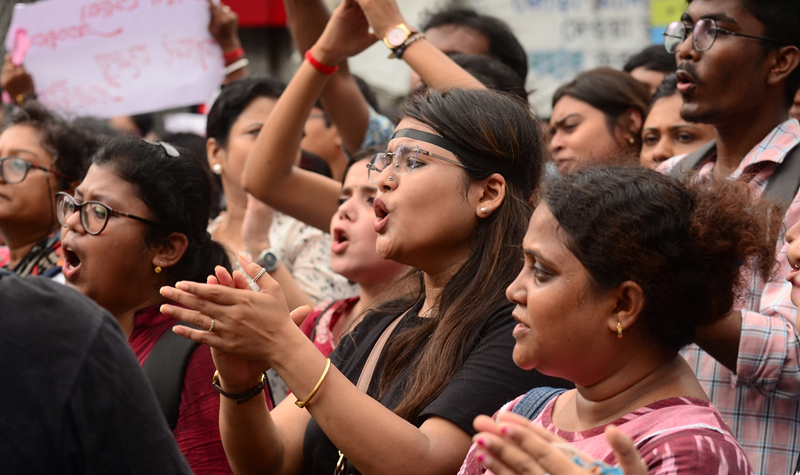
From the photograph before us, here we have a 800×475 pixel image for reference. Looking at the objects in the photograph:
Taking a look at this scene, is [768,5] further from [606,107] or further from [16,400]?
[16,400]

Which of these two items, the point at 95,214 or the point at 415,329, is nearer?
the point at 415,329

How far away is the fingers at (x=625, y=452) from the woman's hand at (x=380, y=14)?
2.23 meters

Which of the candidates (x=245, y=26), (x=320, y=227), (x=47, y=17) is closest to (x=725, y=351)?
(x=320, y=227)

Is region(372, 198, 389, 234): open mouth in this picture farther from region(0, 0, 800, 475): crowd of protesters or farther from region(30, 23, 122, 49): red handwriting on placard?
region(30, 23, 122, 49): red handwriting on placard

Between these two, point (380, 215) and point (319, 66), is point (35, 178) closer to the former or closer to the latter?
point (319, 66)

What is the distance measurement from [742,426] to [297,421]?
1.33m

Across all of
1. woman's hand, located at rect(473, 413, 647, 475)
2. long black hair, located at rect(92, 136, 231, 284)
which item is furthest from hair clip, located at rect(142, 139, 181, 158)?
woman's hand, located at rect(473, 413, 647, 475)

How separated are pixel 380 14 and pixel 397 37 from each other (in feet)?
0.43

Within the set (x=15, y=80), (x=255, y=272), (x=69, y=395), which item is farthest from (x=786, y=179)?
(x=15, y=80)

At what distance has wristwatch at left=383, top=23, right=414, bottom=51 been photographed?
10.1 feet

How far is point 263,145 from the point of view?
3.32 meters

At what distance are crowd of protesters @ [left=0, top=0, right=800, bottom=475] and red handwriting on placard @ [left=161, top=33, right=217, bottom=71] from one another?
728 millimetres

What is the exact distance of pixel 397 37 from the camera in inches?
122

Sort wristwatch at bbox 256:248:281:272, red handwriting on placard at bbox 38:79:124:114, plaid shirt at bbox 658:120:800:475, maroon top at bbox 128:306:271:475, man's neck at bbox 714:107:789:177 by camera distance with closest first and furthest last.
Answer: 1. plaid shirt at bbox 658:120:800:475
2. maroon top at bbox 128:306:271:475
3. man's neck at bbox 714:107:789:177
4. wristwatch at bbox 256:248:281:272
5. red handwriting on placard at bbox 38:79:124:114
